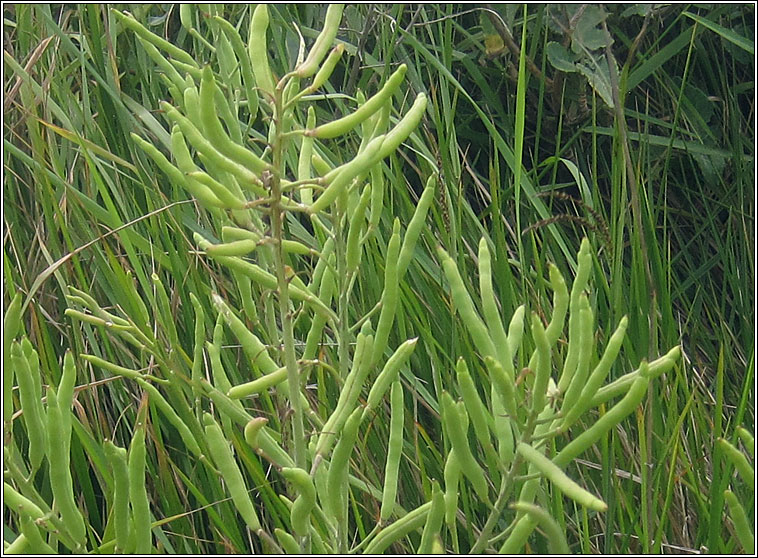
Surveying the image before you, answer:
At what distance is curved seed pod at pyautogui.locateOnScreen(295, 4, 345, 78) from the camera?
0.43 m

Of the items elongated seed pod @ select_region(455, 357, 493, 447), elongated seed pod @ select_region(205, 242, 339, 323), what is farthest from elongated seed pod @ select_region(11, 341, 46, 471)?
elongated seed pod @ select_region(455, 357, 493, 447)

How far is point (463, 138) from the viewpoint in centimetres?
104

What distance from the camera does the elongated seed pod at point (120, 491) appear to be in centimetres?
43

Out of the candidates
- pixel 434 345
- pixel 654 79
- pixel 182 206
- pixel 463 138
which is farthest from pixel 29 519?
pixel 654 79

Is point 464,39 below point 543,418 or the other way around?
the other way around

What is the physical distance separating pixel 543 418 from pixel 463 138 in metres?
0.65

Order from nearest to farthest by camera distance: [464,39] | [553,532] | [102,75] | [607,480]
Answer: [553,532] < [607,480] < [102,75] < [464,39]

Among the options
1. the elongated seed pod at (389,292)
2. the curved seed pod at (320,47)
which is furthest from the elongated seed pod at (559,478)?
the curved seed pod at (320,47)

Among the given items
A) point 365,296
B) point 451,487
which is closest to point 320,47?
point 451,487

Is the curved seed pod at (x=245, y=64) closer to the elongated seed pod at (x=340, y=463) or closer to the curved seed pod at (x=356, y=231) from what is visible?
the curved seed pod at (x=356, y=231)

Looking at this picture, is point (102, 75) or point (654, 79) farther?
point (654, 79)

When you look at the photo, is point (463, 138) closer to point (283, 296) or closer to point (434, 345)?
point (434, 345)

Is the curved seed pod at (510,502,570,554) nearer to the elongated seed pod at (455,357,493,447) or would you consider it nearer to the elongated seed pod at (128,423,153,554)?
the elongated seed pod at (455,357,493,447)

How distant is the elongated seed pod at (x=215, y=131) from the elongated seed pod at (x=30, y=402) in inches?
5.8
